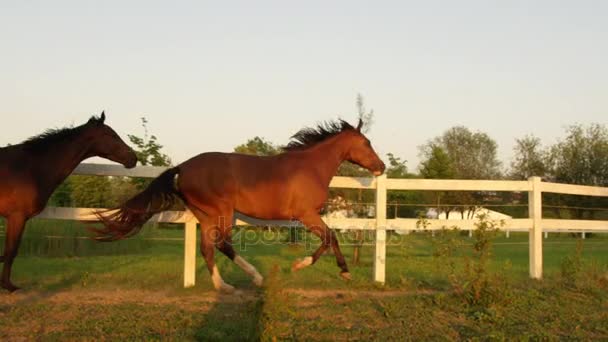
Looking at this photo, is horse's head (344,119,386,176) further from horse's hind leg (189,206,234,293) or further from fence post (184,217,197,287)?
fence post (184,217,197,287)

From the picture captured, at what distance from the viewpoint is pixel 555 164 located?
35094 mm

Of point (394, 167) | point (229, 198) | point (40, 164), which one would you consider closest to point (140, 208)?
point (229, 198)

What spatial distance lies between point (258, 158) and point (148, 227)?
874 cm

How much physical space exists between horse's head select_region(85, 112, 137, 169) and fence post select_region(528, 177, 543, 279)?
590 centimetres

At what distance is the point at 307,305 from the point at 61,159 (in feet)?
11.5

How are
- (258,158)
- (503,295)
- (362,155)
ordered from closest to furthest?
(503,295), (258,158), (362,155)

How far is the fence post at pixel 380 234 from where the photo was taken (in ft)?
25.6

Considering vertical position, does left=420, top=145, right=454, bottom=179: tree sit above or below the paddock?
above

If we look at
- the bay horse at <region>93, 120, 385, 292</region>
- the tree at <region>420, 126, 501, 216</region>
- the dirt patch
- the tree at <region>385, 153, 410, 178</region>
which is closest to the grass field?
the dirt patch

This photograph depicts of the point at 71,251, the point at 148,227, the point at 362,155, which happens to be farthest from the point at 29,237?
the point at 362,155

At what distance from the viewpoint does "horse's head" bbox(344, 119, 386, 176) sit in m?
7.94

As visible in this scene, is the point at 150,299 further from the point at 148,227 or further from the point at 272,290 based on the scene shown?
the point at 148,227

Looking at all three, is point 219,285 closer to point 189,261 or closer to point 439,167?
point 189,261

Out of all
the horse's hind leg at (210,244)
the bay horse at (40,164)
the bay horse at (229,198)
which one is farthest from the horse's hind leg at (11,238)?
the horse's hind leg at (210,244)
